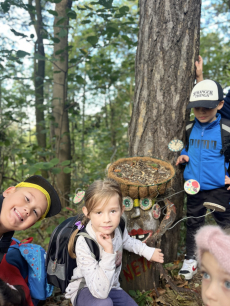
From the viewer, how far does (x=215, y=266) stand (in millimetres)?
1014

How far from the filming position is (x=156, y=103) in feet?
9.12

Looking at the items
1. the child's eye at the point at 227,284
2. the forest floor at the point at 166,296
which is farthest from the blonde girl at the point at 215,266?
the forest floor at the point at 166,296

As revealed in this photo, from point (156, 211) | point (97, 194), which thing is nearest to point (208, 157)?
point (156, 211)

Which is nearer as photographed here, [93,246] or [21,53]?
[93,246]

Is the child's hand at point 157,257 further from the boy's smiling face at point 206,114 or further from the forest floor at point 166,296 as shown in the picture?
the boy's smiling face at point 206,114

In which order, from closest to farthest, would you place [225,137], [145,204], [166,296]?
1. [145,204]
2. [166,296]
3. [225,137]

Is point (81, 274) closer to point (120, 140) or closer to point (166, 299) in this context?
point (166, 299)

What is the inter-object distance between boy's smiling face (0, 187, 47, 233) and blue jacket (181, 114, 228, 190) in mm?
1736

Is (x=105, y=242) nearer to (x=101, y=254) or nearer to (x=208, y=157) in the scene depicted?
(x=101, y=254)

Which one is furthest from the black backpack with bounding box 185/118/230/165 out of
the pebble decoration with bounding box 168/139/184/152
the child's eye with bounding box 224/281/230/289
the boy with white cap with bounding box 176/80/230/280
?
the child's eye with bounding box 224/281/230/289

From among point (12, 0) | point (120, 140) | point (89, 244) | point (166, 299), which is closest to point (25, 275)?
point (89, 244)

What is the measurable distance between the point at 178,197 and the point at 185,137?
0.78 meters

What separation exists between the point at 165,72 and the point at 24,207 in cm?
216

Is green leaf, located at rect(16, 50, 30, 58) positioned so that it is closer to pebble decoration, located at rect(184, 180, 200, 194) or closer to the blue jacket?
the blue jacket
